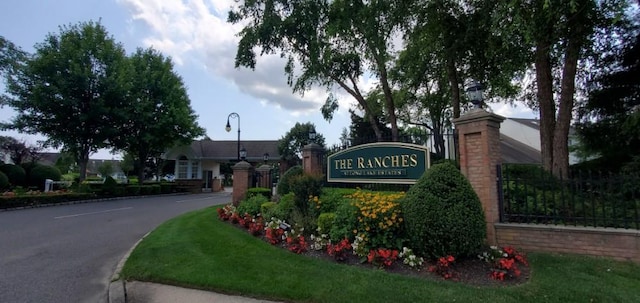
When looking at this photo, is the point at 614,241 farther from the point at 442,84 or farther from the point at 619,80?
the point at 442,84

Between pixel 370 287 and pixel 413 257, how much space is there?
1087 millimetres

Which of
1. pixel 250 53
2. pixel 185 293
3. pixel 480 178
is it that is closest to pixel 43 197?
pixel 250 53

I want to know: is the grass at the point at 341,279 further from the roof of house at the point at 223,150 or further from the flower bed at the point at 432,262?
the roof of house at the point at 223,150

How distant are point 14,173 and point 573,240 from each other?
106 ft

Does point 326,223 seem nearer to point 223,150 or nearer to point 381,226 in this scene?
point 381,226

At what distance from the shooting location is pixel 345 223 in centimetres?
632

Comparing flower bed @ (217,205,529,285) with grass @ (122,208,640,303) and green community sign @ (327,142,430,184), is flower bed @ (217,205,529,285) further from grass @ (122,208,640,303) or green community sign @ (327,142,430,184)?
green community sign @ (327,142,430,184)

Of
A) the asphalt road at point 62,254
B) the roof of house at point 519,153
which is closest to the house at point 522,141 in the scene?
the roof of house at point 519,153

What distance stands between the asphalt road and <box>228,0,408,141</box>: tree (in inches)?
385

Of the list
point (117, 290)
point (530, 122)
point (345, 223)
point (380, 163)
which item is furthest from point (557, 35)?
point (530, 122)

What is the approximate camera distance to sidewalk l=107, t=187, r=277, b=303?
4375 millimetres

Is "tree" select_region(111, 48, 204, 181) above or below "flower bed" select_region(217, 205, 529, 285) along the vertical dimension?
above

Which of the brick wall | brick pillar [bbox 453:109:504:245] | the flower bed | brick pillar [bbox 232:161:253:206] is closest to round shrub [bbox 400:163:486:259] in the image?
the flower bed

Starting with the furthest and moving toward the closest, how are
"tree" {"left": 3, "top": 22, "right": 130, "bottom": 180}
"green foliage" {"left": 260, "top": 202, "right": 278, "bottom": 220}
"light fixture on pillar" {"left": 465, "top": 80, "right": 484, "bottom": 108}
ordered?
Answer: "tree" {"left": 3, "top": 22, "right": 130, "bottom": 180}
"green foliage" {"left": 260, "top": 202, "right": 278, "bottom": 220}
"light fixture on pillar" {"left": 465, "top": 80, "right": 484, "bottom": 108}
